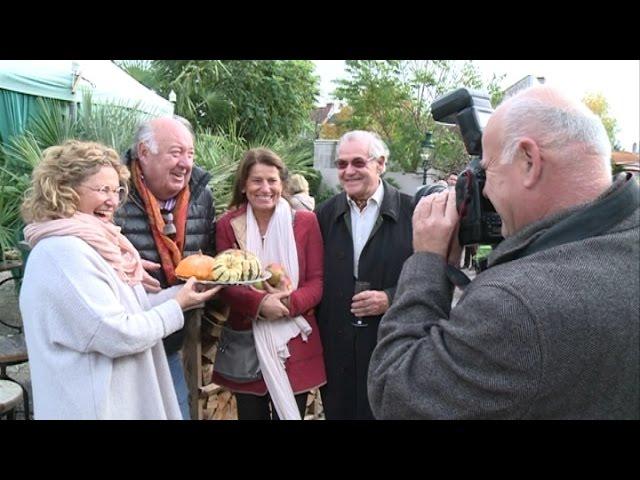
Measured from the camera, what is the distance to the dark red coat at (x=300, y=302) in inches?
96.3

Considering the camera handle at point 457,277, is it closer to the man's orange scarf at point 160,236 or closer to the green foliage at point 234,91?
the man's orange scarf at point 160,236

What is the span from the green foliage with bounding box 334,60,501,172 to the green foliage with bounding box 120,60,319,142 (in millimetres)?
5027

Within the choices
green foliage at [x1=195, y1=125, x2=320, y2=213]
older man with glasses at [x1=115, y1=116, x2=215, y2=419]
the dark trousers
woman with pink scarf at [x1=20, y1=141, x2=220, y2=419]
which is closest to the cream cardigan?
woman with pink scarf at [x1=20, y1=141, x2=220, y2=419]

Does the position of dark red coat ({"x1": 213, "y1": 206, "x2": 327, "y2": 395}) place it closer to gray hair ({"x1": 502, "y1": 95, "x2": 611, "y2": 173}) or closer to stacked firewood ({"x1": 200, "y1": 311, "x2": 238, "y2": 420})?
stacked firewood ({"x1": 200, "y1": 311, "x2": 238, "y2": 420})

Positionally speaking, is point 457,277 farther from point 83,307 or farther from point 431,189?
point 83,307

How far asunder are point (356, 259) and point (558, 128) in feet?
5.16

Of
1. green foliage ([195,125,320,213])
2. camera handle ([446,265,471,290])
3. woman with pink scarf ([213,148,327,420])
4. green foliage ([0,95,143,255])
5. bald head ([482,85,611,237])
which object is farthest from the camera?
green foliage ([195,125,320,213])

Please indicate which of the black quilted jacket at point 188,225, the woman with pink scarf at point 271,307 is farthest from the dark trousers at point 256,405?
the black quilted jacket at point 188,225

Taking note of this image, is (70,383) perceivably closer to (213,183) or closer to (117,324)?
(117,324)

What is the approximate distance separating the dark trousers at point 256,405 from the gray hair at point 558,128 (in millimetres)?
1884

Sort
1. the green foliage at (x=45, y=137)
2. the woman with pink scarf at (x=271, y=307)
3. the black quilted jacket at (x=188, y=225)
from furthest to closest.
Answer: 1. the green foliage at (x=45, y=137)
2. the woman with pink scarf at (x=271, y=307)
3. the black quilted jacket at (x=188, y=225)

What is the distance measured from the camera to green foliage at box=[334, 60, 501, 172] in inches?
797
